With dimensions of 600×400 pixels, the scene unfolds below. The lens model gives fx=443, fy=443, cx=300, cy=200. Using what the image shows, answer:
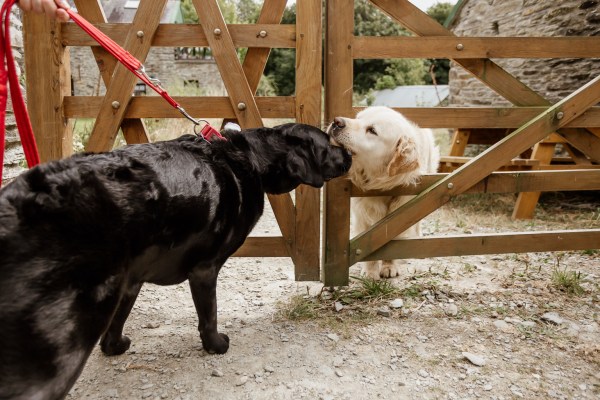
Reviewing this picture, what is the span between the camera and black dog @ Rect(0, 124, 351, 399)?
152cm

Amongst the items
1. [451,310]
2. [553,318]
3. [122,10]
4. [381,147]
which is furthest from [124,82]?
[122,10]

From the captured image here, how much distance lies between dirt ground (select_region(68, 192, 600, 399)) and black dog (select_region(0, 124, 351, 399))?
0.82 feet

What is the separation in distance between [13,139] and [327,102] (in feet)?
10.9

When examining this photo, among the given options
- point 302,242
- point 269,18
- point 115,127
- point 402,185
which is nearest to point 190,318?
point 302,242

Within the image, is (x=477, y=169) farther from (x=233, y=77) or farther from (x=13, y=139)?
(x=13, y=139)

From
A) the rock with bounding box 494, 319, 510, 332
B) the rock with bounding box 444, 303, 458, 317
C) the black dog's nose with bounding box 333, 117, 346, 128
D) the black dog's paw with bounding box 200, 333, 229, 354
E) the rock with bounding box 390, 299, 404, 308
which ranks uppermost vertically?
the black dog's nose with bounding box 333, 117, 346, 128

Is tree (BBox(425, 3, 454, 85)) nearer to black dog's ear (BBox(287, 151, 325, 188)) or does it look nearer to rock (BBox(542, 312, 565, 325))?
rock (BBox(542, 312, 565, 325))

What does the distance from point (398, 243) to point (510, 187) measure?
36.6 inches

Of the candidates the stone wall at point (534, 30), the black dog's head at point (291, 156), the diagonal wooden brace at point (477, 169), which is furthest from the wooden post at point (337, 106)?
the stone wall at point (534, 30)

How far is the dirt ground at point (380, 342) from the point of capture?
240 cm

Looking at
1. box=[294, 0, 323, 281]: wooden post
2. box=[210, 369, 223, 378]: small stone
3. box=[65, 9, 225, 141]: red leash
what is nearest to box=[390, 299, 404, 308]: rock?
box=[294, 0, 323, 281]: wooden post

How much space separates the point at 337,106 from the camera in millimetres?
3240

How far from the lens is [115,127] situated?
306cm

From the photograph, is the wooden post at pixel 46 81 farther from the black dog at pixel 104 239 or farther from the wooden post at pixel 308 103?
the wooden post at pixel 308 103
